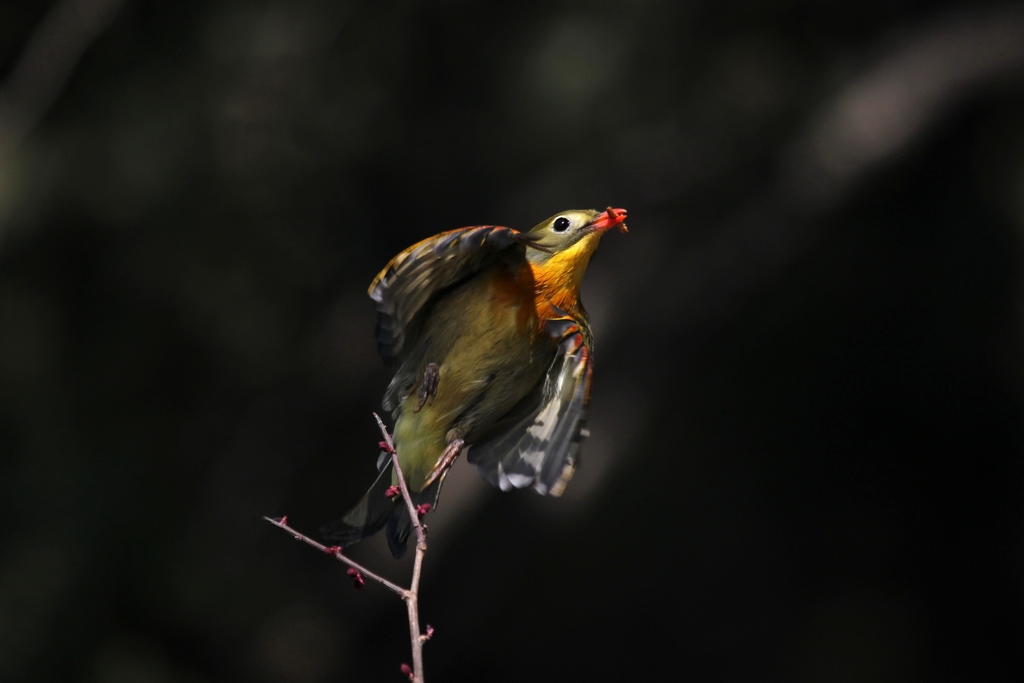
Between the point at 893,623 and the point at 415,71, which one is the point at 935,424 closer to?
the point at 893,623

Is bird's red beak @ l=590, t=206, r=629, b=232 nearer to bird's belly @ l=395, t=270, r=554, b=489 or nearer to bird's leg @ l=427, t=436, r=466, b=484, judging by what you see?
bird's belly @ l=395, t=270, r=554, b=489

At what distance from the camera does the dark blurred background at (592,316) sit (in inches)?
179

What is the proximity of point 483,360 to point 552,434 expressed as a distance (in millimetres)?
240

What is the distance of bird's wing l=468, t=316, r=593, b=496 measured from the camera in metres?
2.11

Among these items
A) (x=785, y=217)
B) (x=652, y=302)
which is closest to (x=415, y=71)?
(x=652, y=302)

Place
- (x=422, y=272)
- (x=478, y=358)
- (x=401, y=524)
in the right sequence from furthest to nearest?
(x=401, y=524) < (x=478, y=358) < (x=422, y=272)

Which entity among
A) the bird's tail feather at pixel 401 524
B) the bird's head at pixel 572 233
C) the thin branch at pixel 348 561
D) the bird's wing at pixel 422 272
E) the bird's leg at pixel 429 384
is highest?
the bird's head at pixel 572 233

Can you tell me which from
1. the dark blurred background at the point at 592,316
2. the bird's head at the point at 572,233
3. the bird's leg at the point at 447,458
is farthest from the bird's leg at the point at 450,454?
the dark blurred background at the point at 592,316

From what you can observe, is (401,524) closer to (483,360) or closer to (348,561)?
(483,360)

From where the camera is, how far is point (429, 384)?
7.79ft

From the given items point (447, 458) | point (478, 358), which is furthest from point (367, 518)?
point (478, 358)

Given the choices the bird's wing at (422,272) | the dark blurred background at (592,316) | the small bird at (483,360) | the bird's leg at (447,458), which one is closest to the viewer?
the bird's wing at (422,272)

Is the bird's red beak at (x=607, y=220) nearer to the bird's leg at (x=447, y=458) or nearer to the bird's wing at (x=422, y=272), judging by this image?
the bird's wing at (x=422, y=272)

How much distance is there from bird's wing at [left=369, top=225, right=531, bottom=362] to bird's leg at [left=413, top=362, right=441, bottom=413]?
0.28 feet
